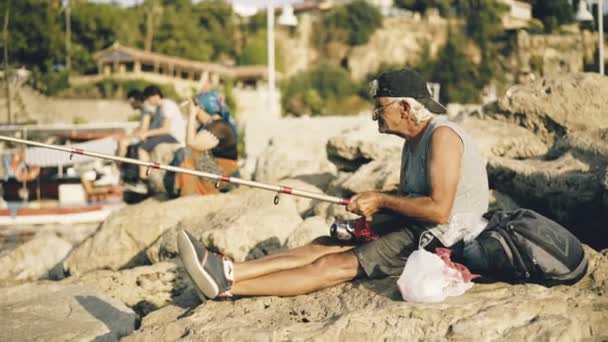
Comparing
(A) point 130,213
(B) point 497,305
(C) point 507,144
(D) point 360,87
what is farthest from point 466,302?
(D) point 360,87

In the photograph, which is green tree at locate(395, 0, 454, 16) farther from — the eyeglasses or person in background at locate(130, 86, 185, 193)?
the eyeglasses

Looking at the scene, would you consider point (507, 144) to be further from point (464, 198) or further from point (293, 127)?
point (293, 127)

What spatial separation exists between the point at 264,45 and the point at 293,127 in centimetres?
5432

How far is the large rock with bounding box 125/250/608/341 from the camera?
339 centimetres

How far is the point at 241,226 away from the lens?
6.21 metres

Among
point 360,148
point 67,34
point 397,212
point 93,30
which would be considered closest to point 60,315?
point 397,212

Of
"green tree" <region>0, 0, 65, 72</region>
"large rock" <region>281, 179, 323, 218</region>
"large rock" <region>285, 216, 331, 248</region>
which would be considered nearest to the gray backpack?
"large rock" <region>285, 216, 331, 248</region>

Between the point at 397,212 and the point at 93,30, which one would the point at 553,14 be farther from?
the point at 397,212

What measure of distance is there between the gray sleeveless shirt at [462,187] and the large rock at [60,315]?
7.38ft

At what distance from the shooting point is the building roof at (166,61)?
5331cm

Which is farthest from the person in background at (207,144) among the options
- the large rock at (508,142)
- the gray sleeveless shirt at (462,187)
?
the gray sleeveless shirt at (462,187)

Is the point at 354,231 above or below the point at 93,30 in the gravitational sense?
below

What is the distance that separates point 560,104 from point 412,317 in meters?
4.08

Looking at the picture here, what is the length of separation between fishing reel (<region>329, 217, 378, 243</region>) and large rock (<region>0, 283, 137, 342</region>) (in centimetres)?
162
